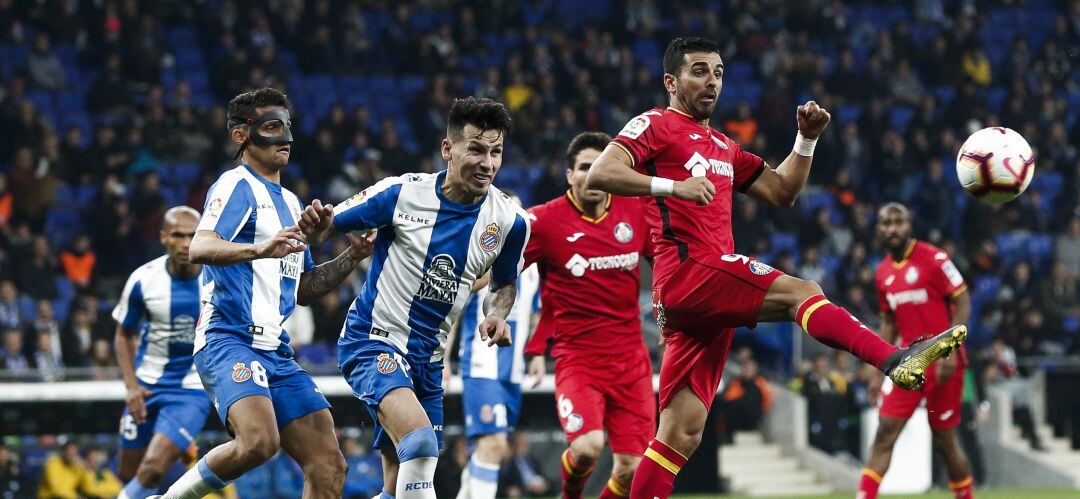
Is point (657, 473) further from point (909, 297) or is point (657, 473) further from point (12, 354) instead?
point (12, 354)

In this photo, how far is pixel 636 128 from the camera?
7055mm

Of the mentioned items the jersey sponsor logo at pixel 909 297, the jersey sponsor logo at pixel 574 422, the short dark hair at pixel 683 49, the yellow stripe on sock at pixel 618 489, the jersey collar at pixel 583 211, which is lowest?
the yellow stripe on sock at pixel 618 489

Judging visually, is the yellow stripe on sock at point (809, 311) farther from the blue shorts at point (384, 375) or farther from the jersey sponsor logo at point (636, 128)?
the blue shorts at point (384, 375)

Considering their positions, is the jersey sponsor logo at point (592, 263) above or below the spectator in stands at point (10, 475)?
above

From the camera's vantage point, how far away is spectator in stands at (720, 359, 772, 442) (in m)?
17.2

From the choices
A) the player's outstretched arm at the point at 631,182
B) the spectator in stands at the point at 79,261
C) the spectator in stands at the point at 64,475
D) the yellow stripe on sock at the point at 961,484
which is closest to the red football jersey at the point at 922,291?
the yellow stripe on sock at the point at 961,484

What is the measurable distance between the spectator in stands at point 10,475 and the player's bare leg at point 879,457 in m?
8.39

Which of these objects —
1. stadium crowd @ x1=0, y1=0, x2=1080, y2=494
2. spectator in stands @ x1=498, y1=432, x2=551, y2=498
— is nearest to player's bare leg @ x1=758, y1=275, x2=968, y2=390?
spectator in stands @ x1=498, y1=432, x2=551, y2=498

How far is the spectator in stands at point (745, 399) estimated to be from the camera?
1723 cm

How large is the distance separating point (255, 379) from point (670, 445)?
7.38 feet

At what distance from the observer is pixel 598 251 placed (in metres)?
8.99

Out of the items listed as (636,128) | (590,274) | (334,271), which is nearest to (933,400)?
(590,274)

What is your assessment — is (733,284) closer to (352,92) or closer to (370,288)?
(370,288)

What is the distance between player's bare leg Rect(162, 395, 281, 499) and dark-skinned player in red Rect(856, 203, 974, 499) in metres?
5.52
